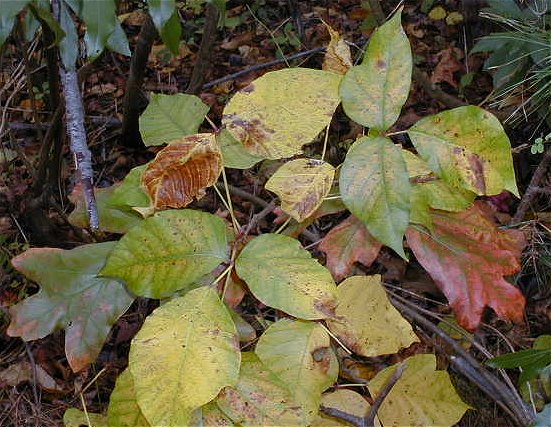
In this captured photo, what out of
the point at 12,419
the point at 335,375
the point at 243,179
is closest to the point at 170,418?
the point at 335,375

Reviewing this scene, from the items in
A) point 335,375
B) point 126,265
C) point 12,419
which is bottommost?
point 12,419

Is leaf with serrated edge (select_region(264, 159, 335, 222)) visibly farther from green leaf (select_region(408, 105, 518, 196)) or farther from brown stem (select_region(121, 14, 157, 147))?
brown stem (select_region(121, 14, 157, 147))

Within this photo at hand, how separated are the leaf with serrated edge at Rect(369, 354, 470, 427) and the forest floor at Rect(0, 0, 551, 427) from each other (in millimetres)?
128

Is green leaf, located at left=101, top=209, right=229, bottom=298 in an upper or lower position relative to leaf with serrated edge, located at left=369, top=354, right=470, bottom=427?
upper

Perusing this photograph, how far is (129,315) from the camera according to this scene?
1.91 metres

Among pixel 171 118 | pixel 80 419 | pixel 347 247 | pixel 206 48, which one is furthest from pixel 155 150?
pixel 347 247

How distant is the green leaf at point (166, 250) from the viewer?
3.13ft

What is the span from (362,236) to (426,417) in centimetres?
35

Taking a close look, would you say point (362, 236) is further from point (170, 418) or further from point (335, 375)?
point (170, 418)

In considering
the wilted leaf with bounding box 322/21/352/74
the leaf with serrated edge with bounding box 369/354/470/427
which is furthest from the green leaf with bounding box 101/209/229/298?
the leaf with serrated edge with bounding box 369/354/470/427

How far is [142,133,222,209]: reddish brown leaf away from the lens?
0.99 m

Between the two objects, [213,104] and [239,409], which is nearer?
[239,409]

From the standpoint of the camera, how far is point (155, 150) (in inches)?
90.1

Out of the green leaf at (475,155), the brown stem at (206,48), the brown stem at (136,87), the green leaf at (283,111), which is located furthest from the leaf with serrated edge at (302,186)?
the brown stem at (206,48)
